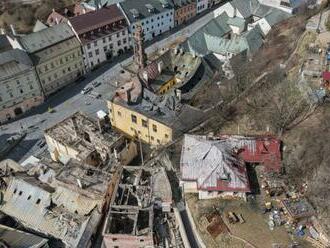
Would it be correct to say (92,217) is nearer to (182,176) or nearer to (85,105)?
(182,176)

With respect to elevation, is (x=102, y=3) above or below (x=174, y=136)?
above

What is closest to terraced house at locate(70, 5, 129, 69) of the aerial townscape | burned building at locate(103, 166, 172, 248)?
the aerial townscape

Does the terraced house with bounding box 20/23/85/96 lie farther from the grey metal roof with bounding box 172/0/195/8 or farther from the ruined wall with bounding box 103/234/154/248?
the ruined wall with bounding box 103/234/154/248

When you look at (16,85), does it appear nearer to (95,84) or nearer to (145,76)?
(95,84)

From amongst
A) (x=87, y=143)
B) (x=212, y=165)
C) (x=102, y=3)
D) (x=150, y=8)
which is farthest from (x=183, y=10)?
(x=212, y=165)

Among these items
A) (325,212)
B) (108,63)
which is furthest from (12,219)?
(108,63)
